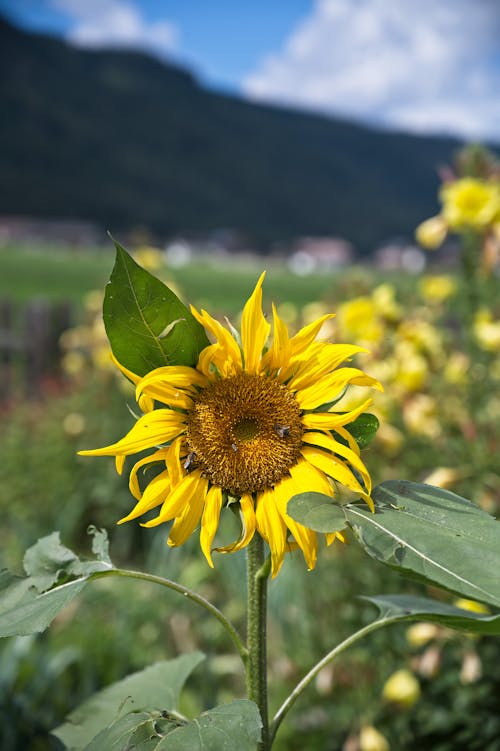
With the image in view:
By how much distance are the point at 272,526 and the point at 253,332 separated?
171mm

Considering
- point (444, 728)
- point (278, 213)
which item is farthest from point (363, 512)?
point (278, 213)

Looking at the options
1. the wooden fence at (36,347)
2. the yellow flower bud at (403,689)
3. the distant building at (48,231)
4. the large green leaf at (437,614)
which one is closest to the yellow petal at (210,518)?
the large green leaf at (437,614)

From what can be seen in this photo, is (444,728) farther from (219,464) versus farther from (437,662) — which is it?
(219,464)

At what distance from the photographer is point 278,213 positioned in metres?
76.3

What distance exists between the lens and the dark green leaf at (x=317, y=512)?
0.56m

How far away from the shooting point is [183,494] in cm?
66

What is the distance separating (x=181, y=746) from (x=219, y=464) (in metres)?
0.22

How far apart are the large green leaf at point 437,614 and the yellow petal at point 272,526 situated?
0.48 ft

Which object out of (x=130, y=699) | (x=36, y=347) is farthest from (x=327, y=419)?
(x=36, y=347)

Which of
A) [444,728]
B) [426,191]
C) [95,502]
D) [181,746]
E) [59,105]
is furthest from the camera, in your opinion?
[426,191]

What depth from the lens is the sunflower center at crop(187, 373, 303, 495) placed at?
2.18ft

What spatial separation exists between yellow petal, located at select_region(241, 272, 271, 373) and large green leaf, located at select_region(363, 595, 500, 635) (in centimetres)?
27

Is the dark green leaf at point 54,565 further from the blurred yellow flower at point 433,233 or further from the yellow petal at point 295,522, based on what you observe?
the blurred yellow flower at point 433,233

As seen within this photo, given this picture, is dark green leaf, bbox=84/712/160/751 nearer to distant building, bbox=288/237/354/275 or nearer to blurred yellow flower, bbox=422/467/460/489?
blurred yellow flower, bbox=422/467/460/489
